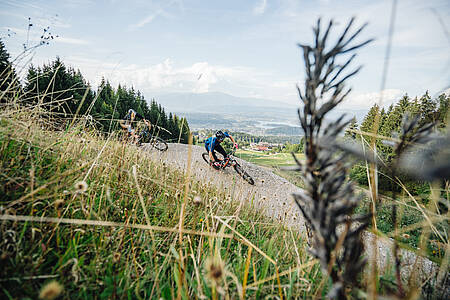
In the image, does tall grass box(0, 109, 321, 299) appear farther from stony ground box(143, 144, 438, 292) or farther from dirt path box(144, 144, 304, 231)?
dirt path box(144, 144, 304, 231)

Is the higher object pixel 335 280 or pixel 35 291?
pixel 335 280

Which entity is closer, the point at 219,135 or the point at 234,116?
the point at 219,135

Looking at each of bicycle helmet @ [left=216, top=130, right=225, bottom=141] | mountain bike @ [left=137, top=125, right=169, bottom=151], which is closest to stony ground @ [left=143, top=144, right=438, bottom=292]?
mountain bike @ [left=137, top=125, right=169, bottom=151]

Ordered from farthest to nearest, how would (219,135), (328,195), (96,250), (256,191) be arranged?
(219,135) < (256,191) < (96,250) < (328,195)

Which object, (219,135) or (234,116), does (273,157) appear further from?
(234,116)

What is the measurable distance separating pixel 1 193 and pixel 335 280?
1.79 m

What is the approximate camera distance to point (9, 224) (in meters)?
1.16

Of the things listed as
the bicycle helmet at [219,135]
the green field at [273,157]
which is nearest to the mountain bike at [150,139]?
the green field at [273,157]

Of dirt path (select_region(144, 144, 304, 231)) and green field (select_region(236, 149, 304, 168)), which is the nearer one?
green field (select_region(236, 149, 304, 168))

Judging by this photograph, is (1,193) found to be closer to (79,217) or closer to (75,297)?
(79,217)

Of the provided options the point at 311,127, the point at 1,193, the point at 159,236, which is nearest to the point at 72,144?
the point at 1,193

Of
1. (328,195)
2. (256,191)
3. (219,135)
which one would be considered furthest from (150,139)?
(328,195)

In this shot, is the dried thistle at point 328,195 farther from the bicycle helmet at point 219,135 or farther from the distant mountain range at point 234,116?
the bicycle helmet at point 219,135

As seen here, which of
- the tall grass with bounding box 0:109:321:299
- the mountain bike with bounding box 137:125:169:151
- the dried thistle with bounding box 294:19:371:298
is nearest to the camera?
the dried thistle with bounding box 294:19:371:298
